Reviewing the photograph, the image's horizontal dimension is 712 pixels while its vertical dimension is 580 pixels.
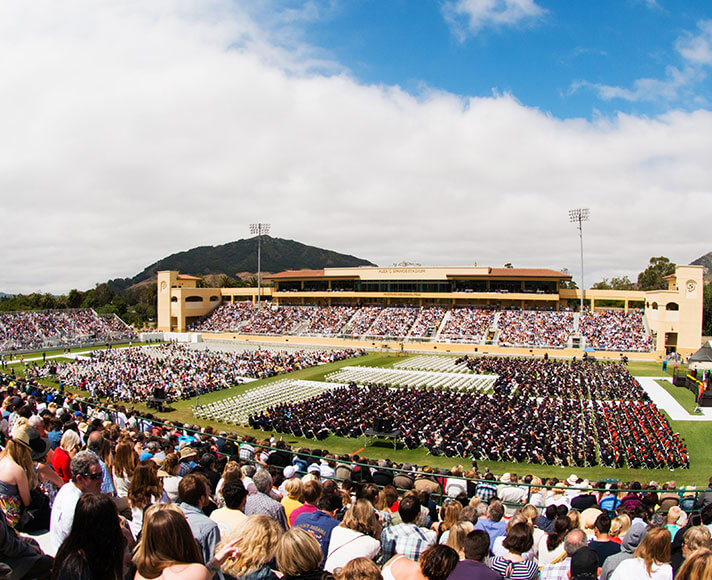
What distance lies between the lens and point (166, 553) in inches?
109

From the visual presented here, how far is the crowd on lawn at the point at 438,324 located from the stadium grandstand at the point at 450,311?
0.35 feet

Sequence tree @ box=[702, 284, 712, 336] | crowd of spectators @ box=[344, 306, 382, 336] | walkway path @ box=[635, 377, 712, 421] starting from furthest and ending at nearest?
tree @ box=[702, 284, 712, 336] → crowd of spectators @ box=[344, 306, 382, 336] → walkway path @ box=[635, 377, 712, 421]

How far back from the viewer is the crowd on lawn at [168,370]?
26453 millimetres

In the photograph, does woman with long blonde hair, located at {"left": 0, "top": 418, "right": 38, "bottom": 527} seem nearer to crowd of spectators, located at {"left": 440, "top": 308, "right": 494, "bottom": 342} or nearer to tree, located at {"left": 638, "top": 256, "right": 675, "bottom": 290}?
crowd of spectators, located at {"left": 440, "top": 308, "right": 494, "bottom": 342}

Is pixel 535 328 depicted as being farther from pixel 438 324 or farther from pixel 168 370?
pixel 168 370

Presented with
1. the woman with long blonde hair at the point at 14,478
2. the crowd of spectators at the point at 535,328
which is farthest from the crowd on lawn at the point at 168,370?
the woman with long blonde hair at the point at 14,478

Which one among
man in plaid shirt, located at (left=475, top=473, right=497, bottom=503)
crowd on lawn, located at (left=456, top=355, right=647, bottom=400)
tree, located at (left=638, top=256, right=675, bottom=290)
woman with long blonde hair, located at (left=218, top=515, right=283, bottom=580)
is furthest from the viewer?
tree, located at (left=638, top=256, right=675, bottom=290)

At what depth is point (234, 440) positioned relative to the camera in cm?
1134

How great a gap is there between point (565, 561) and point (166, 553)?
399 centimetres

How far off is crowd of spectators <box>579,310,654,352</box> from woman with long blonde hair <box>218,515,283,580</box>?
149 ft

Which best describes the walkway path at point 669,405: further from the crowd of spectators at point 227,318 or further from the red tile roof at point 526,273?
the crowd of spectators at point 227,318

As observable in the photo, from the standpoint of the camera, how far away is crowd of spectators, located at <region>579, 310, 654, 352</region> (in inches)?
1679

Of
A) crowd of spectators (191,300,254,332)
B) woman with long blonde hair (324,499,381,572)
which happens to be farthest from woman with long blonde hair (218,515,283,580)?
crowd of spectators (191,300,254,332)

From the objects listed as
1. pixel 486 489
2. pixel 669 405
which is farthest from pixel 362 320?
pixel 486 489
